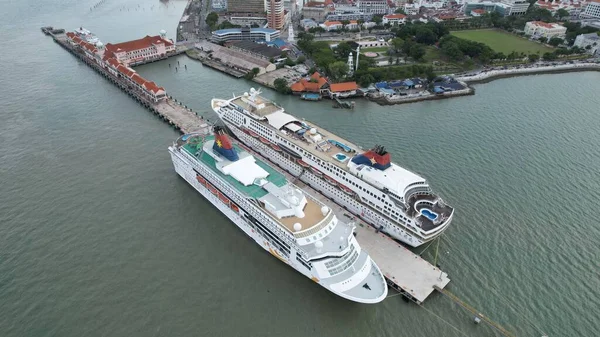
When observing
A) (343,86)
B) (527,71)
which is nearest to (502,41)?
(527,71)

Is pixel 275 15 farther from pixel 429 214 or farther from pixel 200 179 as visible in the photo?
pixel 429 214

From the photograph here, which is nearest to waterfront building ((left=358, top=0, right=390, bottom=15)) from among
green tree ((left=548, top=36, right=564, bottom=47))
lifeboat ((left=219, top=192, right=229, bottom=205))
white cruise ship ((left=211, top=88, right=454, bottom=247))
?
green tree ((left=548, top=36, right=564, bottom=47))

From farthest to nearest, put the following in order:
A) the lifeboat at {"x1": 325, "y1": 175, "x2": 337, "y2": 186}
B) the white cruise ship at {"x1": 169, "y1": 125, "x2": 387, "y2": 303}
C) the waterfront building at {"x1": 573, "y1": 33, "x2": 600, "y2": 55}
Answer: the waterfront building at {"x1": 573, "y1": 33, "x2": 600, "y2": 55}
the lifeboat at {"x1": 325, "y1": 175, "x2": 337, "y2": 186}
the white cruise ship at {"x1": 169, "y1": 125, "x2": 387, "y2": 303}

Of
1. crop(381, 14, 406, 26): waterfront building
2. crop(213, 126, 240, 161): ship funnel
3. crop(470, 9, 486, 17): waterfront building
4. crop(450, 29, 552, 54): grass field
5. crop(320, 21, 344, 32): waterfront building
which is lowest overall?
crop(213, 126, 240, 161): ship funnel

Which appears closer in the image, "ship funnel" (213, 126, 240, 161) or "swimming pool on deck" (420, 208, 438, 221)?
"swimming pool on deck" (420, 208, 438, 221)

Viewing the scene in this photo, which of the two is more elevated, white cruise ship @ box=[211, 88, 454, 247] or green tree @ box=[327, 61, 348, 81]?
green tree @ box=[327, 61, 348, 81]

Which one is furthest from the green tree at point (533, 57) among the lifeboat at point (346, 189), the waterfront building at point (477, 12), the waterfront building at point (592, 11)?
the lifeboat at point (346, 189)

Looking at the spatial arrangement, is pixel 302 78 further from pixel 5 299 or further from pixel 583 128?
pixel 5 299

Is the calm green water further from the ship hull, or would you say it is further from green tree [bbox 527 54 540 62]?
green tree [bbox 527 54 540 62]
